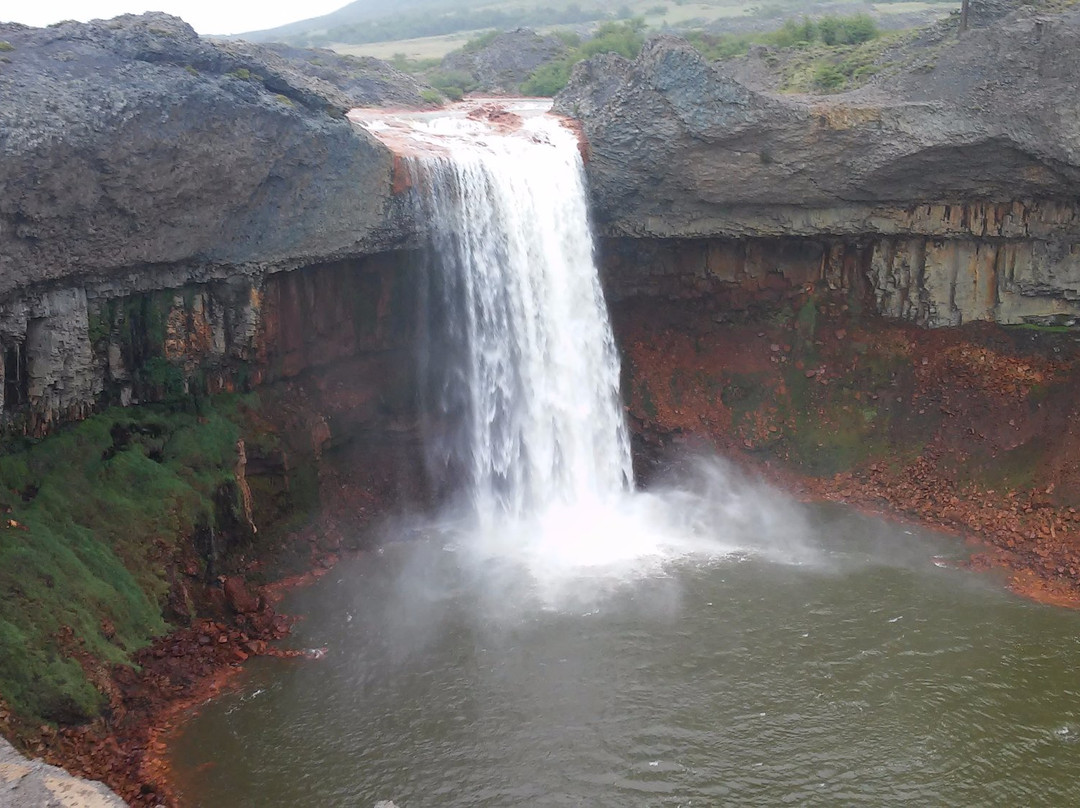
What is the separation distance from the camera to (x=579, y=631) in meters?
18.8

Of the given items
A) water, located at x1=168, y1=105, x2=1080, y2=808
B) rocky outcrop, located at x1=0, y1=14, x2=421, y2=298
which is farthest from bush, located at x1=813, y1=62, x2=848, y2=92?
rocky outcrop, located at x1=0, y1=14, x2=421, y2=298

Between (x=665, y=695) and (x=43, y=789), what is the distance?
9.41 meters

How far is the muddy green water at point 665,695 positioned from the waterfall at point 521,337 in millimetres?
3745

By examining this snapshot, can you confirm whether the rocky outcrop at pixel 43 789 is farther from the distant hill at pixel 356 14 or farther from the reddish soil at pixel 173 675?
the distant hill at pixel 356 14

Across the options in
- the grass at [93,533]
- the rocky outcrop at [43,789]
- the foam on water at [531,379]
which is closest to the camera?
the rocky outcrop at [43,789]

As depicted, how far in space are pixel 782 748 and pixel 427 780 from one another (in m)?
5.47

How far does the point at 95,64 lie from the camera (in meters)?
18.6

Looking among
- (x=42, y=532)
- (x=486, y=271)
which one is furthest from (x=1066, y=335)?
(x=42, y=532)

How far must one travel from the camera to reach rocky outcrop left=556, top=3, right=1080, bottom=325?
2234cm

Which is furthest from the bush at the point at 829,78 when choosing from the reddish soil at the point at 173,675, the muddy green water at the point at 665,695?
the reddish soil at the point at 173,675

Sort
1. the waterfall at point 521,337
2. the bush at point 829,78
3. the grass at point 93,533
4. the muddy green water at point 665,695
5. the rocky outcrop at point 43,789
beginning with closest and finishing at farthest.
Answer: the rocky outcrop at point 43,789 < the muddy green water at point 665,695 < the grass at point 93,533 < the waterfall at point 521,337 < the bush at point 829,78

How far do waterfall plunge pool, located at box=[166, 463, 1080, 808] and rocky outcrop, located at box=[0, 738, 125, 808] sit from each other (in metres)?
2.84

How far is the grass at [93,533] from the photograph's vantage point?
1603 cm

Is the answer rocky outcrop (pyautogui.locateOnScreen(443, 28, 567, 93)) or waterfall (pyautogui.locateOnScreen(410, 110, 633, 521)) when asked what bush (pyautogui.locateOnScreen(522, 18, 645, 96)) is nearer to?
rocky outcrop (pyautogui.locateOnScreen(443, 28, 567, 93))
